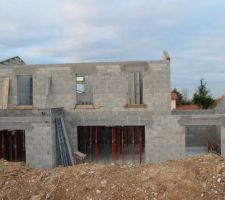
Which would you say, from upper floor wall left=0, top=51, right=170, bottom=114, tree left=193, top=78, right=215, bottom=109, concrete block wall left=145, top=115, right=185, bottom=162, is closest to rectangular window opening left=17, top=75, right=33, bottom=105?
upper floor wall left=0, top=51, right=170, bottom=114

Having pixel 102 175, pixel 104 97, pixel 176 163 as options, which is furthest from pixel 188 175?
pixel 104 97

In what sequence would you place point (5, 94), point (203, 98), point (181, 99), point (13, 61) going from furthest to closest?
point (181, 99), point (203, 98), point (13, 61), point (5, 94)

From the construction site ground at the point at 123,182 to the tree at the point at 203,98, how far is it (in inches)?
1219

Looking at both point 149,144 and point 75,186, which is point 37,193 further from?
point 149,144

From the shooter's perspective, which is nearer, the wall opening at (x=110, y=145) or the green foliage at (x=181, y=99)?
the wall opening at (x=110, y=145)

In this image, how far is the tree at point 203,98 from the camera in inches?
1550

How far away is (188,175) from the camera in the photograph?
822 centimetres

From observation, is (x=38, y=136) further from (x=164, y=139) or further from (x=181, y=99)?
(x=181, y=99)

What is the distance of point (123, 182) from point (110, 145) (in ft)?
40.0

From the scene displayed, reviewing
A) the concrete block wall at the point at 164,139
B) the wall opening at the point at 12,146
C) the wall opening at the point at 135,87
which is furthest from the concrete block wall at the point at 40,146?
the wall opening at the point at 135,87

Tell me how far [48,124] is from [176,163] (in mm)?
6390

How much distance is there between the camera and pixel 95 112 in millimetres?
16219

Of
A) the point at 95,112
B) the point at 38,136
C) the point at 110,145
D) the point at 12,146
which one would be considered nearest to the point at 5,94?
the point at 12,146

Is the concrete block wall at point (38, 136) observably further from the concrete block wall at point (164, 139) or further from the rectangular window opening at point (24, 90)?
the concrete block wall at point (164, 139)
